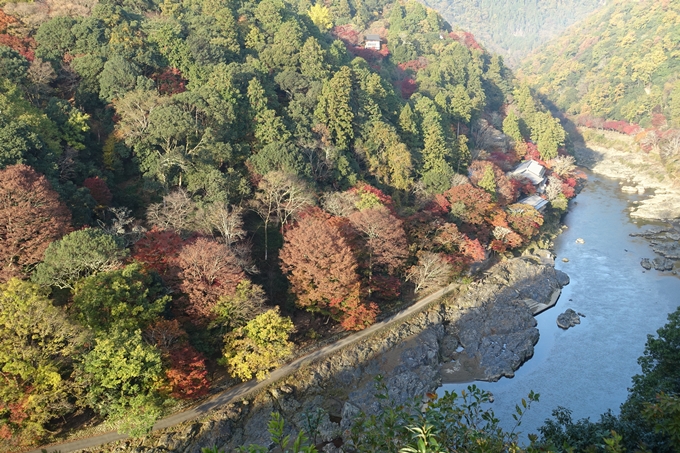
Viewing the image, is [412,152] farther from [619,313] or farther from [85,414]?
[85,414]

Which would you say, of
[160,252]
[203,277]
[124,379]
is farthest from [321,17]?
[124,379]

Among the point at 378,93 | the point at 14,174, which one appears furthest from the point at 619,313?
the point at 14,174

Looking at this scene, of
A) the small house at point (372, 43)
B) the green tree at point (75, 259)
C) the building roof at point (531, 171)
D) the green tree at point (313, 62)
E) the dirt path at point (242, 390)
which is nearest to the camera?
the dirt path at point (242, 390)

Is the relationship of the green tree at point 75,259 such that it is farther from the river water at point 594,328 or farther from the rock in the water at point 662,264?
the rock in the water at point 662,264

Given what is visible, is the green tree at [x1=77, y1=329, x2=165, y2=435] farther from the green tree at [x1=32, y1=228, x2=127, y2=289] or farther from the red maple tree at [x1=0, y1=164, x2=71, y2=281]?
the red maple tree at [x1=0, y1=164, x2=71, y2=281]

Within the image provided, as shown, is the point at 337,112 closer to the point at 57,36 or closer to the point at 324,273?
the point at 324,273

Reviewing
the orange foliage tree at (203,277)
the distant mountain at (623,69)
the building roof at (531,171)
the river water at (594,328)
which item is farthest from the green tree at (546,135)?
the orange foliage tree at (203,277)

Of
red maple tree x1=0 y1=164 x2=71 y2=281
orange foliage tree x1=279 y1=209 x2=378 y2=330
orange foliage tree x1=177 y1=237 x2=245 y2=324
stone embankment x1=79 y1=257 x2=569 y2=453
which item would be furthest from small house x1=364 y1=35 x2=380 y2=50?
red maple tree x1=0 y1=164 x2=71 y2=281
